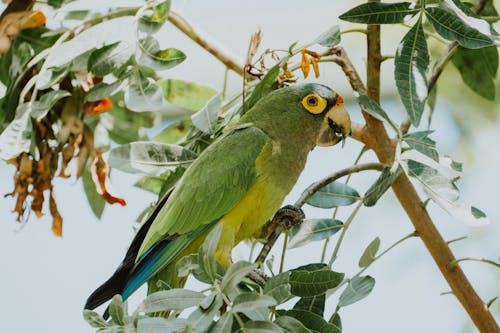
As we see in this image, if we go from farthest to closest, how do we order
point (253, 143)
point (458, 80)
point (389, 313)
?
point (389, 313) < point (458, 80) < point (253, 143)

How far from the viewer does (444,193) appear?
6.39 ft

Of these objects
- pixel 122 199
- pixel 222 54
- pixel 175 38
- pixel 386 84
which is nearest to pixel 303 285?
pixel 122 199

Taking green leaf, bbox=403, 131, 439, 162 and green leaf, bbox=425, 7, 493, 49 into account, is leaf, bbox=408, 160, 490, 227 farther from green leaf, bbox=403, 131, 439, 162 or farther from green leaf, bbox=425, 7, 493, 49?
green leaf, bbox=425, 7, 493, 49

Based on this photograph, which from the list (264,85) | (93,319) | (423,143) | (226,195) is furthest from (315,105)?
(93,319)

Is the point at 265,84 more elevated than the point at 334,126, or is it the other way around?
the point at 265,84

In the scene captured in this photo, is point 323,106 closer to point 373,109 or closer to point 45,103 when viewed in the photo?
point 373,109

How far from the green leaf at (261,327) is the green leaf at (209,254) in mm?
133

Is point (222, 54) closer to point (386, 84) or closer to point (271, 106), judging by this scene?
point (271, 106)


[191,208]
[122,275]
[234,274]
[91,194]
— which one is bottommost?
[91,194]

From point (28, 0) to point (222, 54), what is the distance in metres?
0.70

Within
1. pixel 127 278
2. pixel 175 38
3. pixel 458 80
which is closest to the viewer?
pixel 127 278

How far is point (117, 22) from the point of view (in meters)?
2.43

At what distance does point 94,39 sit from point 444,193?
105cm

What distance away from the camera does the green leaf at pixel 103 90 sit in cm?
241
